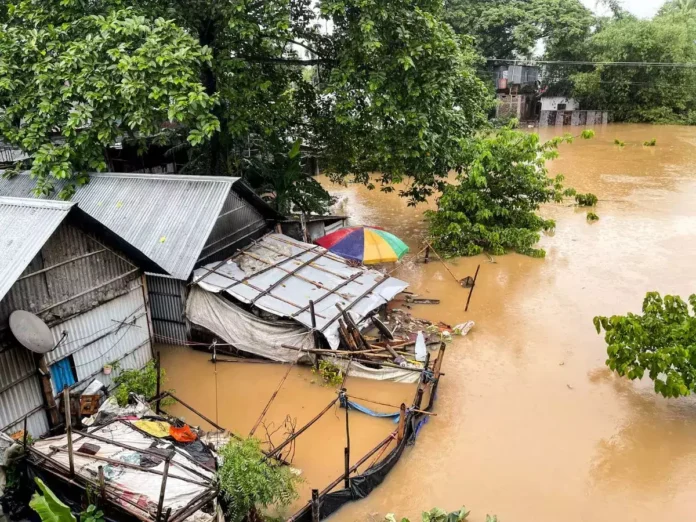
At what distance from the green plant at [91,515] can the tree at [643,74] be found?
42.0 metres

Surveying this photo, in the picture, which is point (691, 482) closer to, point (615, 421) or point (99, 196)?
point (615, 421)

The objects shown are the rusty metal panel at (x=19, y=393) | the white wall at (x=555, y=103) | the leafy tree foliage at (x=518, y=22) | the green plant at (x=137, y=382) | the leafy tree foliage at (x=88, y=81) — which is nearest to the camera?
the rusty metal panel at (x=19, y=393)

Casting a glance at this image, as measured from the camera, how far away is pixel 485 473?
7.81 meters

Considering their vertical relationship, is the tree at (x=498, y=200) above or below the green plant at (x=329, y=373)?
above

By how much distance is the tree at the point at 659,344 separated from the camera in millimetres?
8078

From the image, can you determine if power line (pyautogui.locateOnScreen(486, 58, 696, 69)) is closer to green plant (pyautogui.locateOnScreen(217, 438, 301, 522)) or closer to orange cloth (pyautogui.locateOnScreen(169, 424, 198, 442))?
orange cloth (pyautogui.locateOnScreen(169, 424, 198, 442))

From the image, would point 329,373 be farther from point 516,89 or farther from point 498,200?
point 516,89

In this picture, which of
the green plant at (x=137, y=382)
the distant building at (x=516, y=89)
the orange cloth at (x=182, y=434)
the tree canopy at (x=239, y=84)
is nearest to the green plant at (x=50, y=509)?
the orange cloth at (x=182, y=434)

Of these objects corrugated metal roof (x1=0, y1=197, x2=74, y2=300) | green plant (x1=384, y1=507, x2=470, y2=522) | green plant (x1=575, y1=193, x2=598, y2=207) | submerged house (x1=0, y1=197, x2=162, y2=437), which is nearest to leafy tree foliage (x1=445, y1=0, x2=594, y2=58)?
green plant (x1=575, y1=193, x2=598, y2=207)

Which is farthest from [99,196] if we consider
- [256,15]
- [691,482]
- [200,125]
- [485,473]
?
[691,482]

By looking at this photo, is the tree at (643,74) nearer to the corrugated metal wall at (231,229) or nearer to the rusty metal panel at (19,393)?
the corrugated metal wall at (231,229)

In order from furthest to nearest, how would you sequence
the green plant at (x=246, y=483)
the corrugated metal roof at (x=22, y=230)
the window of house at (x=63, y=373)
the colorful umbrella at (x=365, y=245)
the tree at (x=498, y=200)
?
the tree at (x=498, y=200) < the colorful umbrella at (x=365, y=245) < the window of house at (x=63, y=373) < the corrugated metal roof at (x=22, y=230) < the green plant at (x=246, y=483)

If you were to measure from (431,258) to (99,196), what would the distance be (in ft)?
30.3

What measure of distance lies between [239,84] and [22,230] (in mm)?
6294
